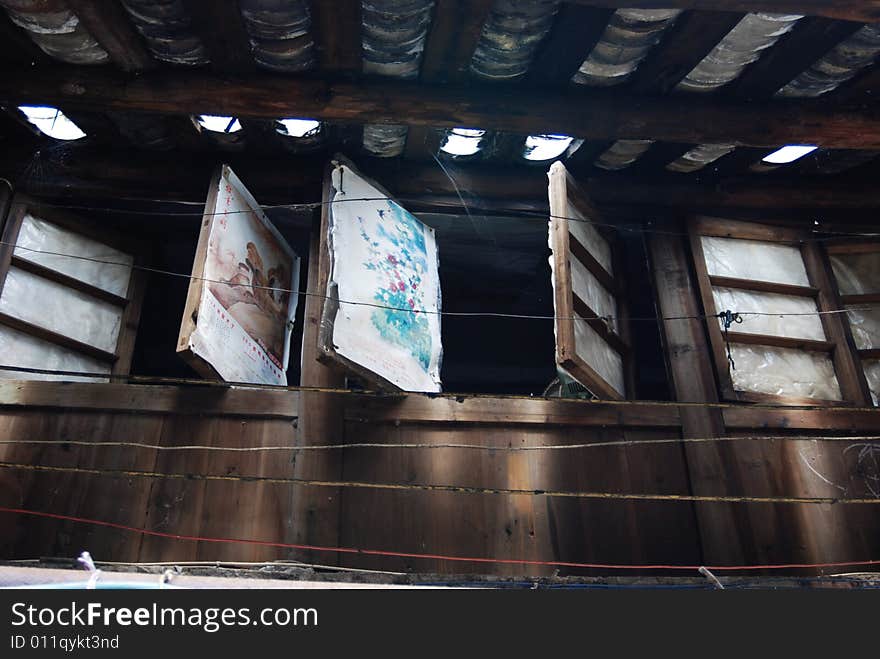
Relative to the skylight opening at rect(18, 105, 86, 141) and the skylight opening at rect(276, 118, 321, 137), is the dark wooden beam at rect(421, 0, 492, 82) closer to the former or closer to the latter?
the skylight opening at rect(276, 118, 321, 137)

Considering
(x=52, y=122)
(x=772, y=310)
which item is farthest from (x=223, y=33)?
(x=772, y=310)

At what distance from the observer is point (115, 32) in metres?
5.62

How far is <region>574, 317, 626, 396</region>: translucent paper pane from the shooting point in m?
6.17

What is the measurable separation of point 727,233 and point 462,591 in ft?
16.5

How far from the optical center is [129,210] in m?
7.61

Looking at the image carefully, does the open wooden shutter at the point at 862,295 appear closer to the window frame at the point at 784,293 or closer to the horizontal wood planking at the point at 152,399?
the window frame at the point at 784,293

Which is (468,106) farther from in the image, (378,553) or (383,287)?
(378,553)

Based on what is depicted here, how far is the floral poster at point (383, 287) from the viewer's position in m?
6.01

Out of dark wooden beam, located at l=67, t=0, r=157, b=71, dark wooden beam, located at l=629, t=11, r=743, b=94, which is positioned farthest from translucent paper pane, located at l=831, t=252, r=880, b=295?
dark wooden beam, located at l=67, t=0, r=157, b=71

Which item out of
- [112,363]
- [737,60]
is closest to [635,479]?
[737,60]

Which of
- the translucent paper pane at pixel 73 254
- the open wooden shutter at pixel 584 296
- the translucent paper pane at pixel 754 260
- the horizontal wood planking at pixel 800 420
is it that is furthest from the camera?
the translucent paper pane at pixel 754 260

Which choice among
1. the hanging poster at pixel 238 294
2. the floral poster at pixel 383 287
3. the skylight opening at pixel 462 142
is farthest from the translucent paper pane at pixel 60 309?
the skylight opening at pixel 462 142

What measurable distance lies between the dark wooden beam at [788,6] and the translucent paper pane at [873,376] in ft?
11.5

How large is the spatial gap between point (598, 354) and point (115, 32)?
4710 mm
